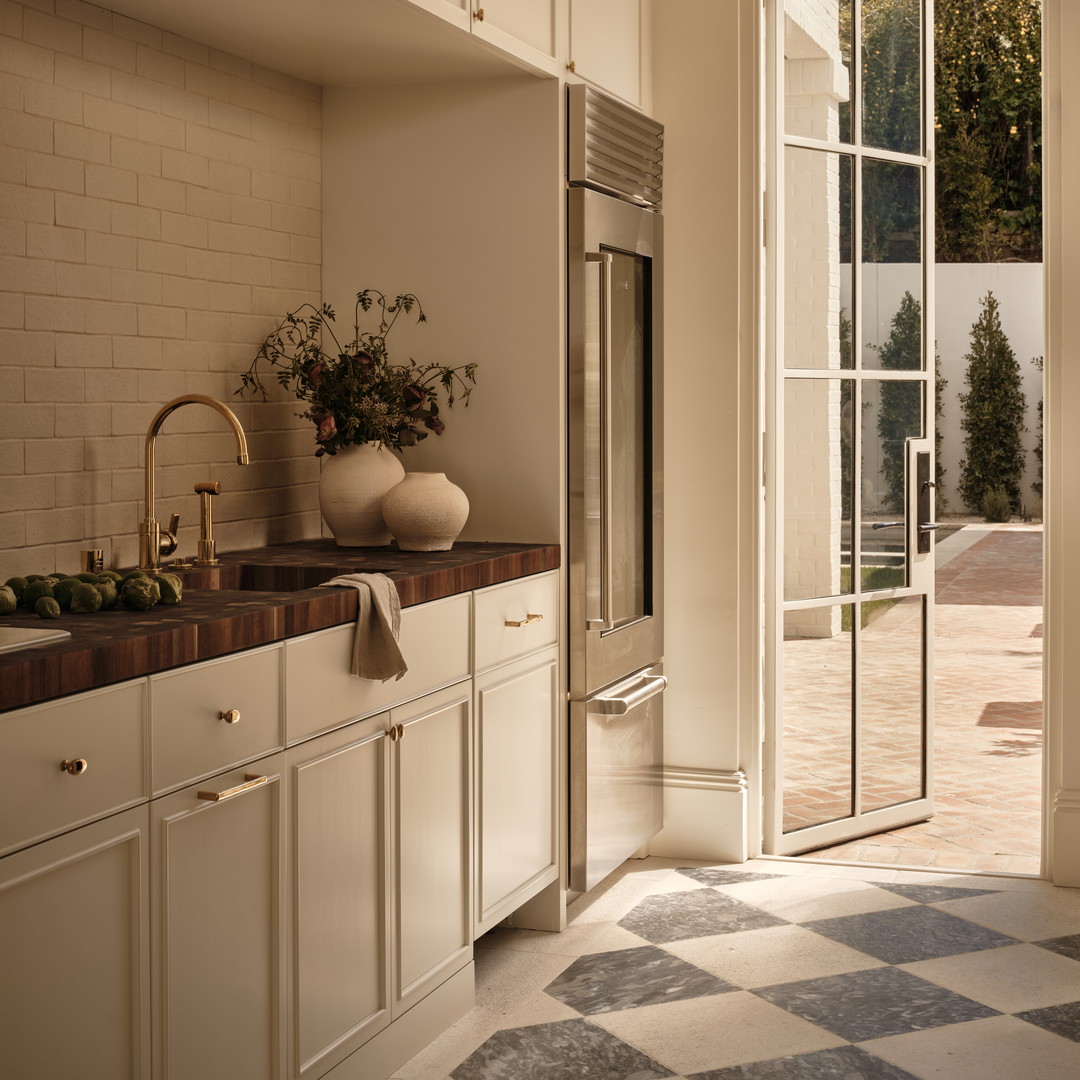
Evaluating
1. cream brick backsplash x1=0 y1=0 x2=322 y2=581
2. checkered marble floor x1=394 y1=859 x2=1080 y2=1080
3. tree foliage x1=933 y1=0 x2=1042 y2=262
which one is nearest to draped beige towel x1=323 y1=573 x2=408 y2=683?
cream brick backsplash x1=0 y1=0 x2=322 y2=581

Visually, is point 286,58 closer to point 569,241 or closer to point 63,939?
point 569,241

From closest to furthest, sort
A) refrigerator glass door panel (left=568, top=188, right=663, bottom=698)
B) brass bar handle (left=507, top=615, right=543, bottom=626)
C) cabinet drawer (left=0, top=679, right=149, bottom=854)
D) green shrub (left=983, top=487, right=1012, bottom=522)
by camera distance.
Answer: cabinet drawer (left=0, top=679, right=149, bottom=854)
brass bar handle (left=507, top=615, right=543, bottom=626)
refrigerator glass door panel (left=568, top=188, right=663, bottom=698)
green shrub (left=983, top=487, right=1012, bottom=522)

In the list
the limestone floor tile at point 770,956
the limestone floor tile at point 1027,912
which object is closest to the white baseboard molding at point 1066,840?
the limestone floor tile at point 1027,912

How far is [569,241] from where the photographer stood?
3.35 m

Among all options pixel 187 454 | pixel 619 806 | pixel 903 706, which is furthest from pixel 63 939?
pixel 903 706

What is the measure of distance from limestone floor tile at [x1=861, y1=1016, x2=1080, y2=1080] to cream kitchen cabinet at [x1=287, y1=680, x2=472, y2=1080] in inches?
35.8

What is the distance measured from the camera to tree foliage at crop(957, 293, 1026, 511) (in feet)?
49.2

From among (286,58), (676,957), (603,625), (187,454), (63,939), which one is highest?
(286,58)

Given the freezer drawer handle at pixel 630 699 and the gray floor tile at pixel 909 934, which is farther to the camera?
the freezer drawer handle at pixel 630 699

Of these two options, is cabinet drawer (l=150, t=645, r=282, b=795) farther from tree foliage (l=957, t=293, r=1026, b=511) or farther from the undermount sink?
tree foliage (l=957, t=293, r=1026, b=511)

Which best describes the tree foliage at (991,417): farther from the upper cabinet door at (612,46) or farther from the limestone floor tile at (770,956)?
the limestone floor tile at (770,956)

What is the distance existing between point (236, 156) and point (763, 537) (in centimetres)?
190

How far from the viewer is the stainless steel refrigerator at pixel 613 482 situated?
11.1 ft

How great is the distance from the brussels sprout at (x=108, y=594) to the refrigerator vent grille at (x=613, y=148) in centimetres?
173
